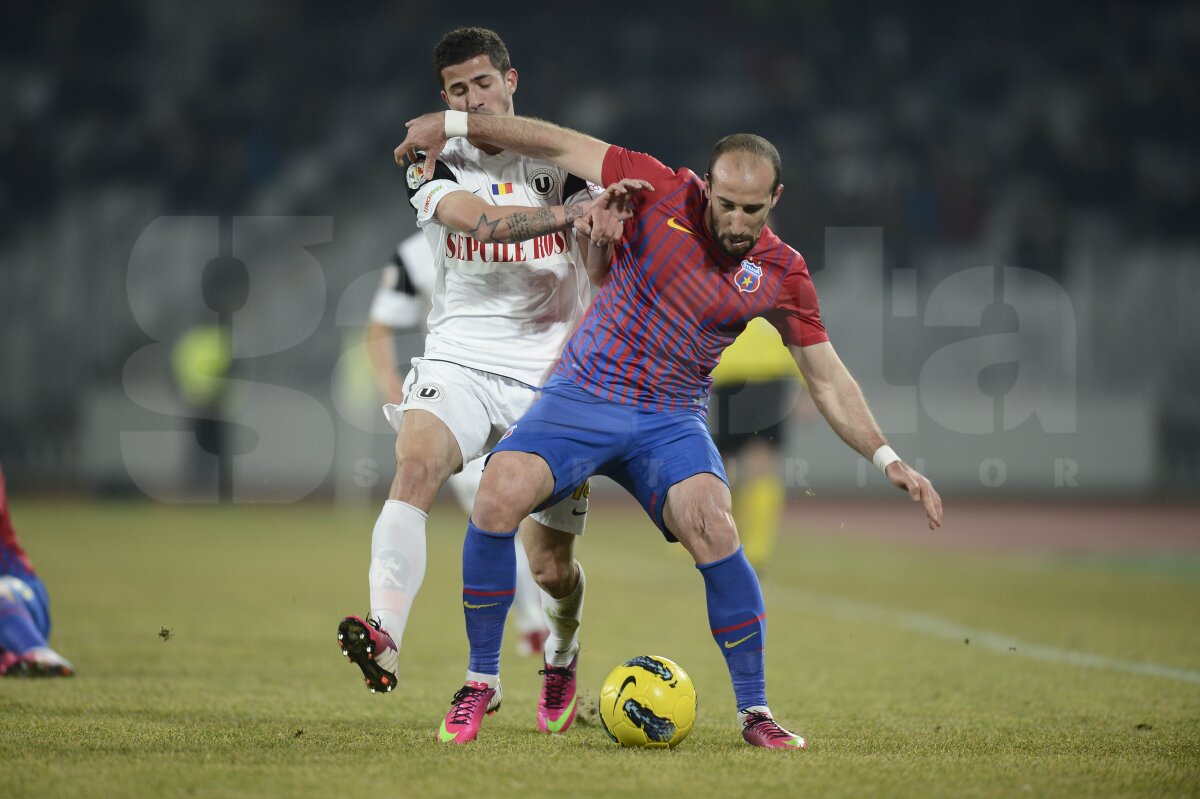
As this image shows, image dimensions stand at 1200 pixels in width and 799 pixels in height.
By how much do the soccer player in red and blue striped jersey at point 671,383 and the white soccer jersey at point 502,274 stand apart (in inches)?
10.7

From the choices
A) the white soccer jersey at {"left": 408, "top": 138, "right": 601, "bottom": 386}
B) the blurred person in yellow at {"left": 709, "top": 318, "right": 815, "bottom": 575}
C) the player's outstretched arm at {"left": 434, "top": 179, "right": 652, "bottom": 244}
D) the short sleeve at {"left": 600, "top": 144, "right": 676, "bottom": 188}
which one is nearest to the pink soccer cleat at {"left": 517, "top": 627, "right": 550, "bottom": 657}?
the white soccer jersey at {"left": 408, "top": 138, "right": 601, "bottom": 386}

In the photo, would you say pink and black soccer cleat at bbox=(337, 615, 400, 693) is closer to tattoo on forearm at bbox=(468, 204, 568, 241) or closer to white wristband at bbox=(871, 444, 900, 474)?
tattoo on forearm at bbox=(468, 204, 568, 241)

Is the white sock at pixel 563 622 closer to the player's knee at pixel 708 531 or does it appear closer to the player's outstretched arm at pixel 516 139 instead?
the player's knee at pixel 708 531

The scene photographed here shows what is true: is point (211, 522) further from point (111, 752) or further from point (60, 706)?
point (111, 752)

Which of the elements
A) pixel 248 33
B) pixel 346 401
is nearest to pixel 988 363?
pixel 346 401

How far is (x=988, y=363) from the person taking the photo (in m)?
19.3

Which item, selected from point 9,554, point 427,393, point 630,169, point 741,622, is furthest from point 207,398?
point 741,622

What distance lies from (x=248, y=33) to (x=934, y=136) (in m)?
11.4

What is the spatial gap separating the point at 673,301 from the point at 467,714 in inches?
56.1

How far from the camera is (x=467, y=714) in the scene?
13.4ft

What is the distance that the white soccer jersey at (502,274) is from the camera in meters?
4.57

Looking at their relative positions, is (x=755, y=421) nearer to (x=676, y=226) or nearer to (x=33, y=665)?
(x=33, y=665)

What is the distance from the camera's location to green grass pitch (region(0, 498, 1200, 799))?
3471 mm

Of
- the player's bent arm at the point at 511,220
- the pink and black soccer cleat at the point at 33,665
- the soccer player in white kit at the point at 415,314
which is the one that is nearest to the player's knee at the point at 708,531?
the player's bent arm at the point at 511,220
